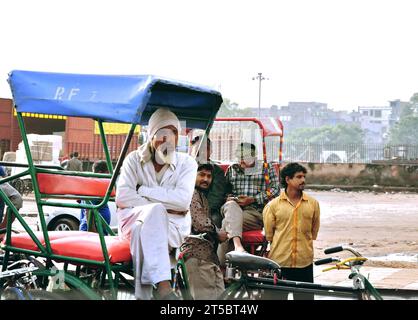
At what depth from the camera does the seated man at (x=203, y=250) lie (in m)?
6.92

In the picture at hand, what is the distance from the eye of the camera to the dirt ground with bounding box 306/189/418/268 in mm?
14391

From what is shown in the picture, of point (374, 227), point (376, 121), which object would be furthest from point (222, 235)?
point (376, 121)

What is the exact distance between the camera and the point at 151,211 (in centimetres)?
479

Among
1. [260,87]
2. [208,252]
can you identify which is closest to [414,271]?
[208,252]

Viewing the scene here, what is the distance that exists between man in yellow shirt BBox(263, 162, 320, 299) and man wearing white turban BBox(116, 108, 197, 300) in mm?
1606

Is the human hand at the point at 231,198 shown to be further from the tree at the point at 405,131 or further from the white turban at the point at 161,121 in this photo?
the tree at the point at 405,131

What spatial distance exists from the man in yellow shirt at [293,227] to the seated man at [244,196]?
1202mm

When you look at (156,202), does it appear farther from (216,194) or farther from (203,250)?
(216,194)

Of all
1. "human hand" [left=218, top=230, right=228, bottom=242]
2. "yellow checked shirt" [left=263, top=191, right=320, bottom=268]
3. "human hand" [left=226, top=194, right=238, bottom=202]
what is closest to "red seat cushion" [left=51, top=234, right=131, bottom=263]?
"yellow checked shirt" [left=263, top=191, right=320, bottom=268]

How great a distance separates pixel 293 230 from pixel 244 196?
1650 mm

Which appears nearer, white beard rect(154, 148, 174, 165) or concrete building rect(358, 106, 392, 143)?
white beard rect(154, 148, 174, 165)

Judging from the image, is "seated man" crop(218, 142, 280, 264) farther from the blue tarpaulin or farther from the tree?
the tree
